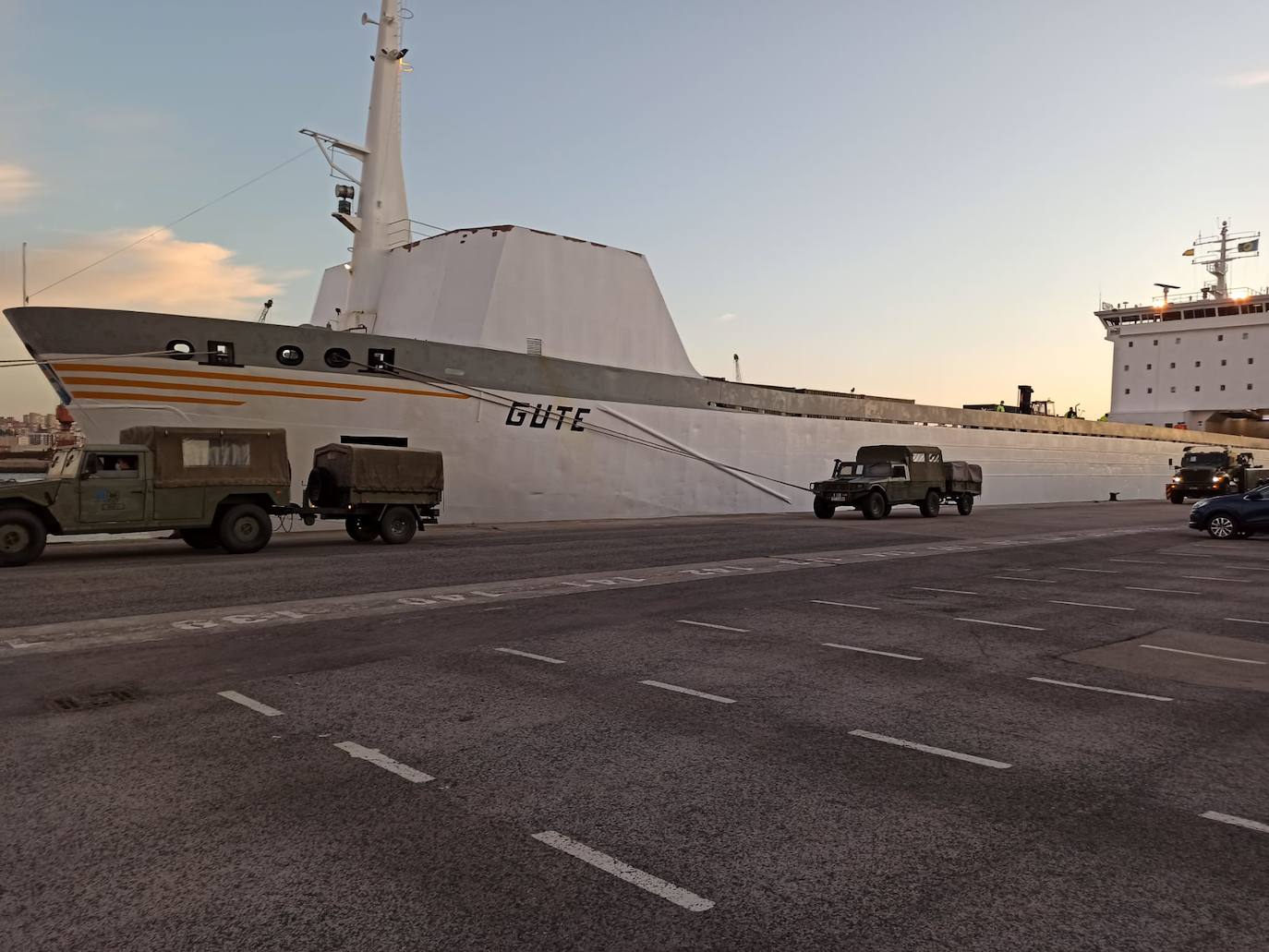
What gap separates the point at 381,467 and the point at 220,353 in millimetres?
4034

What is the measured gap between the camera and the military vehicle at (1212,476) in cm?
3338

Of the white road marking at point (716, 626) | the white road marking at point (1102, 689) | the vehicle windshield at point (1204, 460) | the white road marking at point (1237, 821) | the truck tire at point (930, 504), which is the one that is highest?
the vehicle windshield at point (1204, 460)

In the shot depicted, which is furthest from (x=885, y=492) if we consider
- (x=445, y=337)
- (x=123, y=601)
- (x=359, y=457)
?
(x=123, y=601)

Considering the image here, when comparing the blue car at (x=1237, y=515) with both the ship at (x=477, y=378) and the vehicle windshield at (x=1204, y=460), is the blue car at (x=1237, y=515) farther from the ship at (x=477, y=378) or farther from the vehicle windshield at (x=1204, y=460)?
A: the vehicle windshield at (x=1204, y=460)

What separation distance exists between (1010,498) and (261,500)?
33.6m

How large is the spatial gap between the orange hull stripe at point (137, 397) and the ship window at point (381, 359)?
9.34 feet

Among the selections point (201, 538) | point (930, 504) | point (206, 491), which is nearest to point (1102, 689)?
point (206, 491)

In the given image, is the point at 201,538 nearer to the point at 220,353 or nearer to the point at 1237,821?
the point at 220,353

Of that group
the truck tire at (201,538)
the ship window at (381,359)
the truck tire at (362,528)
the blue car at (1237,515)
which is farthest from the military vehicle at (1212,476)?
the truck tire at (201,538)

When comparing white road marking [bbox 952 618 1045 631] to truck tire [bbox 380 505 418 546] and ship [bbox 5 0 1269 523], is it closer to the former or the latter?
truck tire [bbox 380 505 418 546]

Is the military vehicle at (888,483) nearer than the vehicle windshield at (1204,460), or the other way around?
the military vehicle at (888,483)

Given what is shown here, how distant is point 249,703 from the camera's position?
19.7ft

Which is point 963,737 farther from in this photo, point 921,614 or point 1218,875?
point 921,614

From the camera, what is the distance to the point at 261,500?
15414 millimetres
